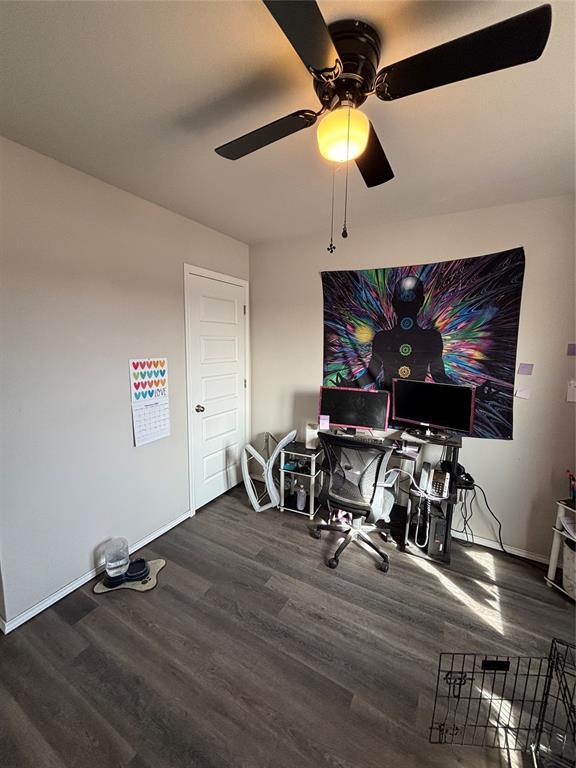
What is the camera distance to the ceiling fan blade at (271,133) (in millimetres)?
1064

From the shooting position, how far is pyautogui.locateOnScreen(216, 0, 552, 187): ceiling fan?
73cm

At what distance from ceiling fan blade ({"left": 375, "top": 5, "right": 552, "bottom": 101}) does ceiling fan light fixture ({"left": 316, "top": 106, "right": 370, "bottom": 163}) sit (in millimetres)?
97

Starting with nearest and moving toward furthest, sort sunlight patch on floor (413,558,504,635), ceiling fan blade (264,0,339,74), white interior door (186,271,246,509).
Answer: ceiling fan blade (264,0,339,74) → sunlight patch on floor (413,558,504,635) → white interior door (186,271,246,509)

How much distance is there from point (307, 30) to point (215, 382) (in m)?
2.47

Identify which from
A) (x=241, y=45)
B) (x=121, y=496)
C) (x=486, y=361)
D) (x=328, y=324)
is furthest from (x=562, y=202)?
(x=121, y=496)

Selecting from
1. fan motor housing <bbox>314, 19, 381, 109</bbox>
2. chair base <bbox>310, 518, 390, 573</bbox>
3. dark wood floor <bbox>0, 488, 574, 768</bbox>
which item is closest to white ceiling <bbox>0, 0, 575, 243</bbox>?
fan motor housing <bbox>314, 19, 381, 109</bbox>

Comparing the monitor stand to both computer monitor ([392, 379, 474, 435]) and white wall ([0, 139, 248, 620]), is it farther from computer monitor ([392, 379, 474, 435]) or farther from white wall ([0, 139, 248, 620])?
white wall ([0, 139, 248, 620])

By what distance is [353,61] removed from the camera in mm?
1013

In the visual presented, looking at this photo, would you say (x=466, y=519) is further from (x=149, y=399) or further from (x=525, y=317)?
(x=149, y=399)

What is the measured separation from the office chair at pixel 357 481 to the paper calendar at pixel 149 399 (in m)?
1.26

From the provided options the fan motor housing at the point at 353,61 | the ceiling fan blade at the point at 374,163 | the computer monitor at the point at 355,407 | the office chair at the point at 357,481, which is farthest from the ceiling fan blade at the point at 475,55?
the computer monitor at the point at 355,407

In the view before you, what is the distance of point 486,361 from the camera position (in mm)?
2328

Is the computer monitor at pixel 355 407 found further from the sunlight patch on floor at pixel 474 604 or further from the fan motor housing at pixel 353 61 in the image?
the fan motor housing at pixel 353 61

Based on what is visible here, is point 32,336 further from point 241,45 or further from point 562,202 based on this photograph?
point 562,202
